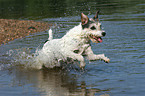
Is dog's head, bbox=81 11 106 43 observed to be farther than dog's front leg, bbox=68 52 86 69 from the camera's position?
No

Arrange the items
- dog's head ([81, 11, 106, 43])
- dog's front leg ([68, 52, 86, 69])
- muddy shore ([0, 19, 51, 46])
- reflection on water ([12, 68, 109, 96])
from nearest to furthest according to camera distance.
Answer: reflection on water ([12, 68, 109, 96]), dog's head ([81, 11, 106, 43]), dog's front leg ([68, 52, 86, 69]), muddy shore ([0, 19, 51, 46])

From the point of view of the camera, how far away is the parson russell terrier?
827 centimetres

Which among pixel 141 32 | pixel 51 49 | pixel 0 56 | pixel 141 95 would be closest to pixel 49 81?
pixel 51 49

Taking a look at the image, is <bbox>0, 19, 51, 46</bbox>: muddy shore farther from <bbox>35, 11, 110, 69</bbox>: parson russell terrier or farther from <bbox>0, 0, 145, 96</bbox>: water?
<bbox>35, 11, 110, 69</bbox>: parson russell terrier

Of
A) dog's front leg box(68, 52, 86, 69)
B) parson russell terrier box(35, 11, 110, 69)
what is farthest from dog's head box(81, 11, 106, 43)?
dog's front leg box(68, 52, 86, 69)

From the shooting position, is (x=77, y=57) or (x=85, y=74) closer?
(x=77, y=57)

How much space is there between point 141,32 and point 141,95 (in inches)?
347

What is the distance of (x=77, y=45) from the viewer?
28.5 feet

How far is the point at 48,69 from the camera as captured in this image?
10172 mm

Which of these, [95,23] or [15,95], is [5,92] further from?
[95,23]

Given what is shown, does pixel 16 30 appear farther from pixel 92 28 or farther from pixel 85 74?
pixel 92 28

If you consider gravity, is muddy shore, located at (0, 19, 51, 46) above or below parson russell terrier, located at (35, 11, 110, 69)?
above

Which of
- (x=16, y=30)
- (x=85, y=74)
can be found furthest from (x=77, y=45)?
(x=16, y=30)

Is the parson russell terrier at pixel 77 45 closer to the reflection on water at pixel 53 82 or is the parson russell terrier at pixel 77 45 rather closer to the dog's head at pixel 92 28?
the dog's head at pixel 92 28
